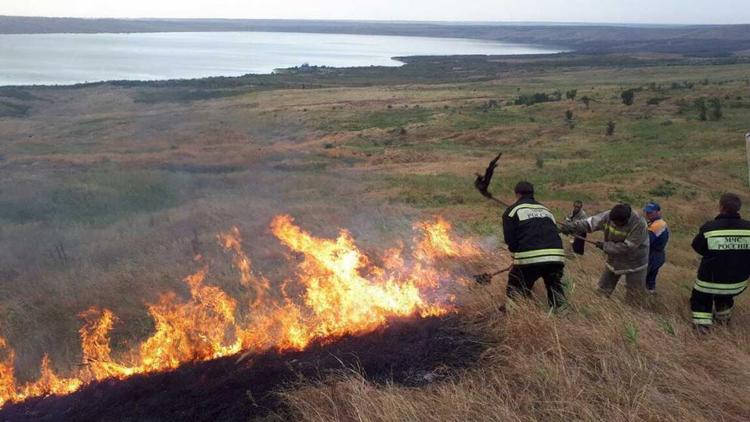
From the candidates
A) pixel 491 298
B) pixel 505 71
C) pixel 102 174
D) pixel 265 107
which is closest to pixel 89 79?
pixel 265 107

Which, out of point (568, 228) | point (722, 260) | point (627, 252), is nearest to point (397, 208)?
point (568, 228)

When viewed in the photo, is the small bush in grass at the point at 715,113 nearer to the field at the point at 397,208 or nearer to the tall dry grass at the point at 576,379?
the field at the point at 397,208

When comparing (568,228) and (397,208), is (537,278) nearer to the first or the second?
(568,228)

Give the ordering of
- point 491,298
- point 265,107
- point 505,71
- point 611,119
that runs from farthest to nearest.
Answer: point 505,71, point 265,107, point 611,119, point 491,298

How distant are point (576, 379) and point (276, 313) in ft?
11.3

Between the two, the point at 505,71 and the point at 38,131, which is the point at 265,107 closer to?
the point at 38,131

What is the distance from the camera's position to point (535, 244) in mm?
5523

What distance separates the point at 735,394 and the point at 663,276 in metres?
4.14

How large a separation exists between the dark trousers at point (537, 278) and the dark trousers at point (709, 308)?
3.83 feet

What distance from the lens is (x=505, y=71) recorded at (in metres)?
79.6

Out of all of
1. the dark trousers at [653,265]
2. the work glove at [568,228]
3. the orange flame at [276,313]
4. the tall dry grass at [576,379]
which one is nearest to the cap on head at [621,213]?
the work glove at [568,228]

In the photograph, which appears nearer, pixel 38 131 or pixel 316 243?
pixel 316 243

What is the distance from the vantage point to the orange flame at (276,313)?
6.10 m

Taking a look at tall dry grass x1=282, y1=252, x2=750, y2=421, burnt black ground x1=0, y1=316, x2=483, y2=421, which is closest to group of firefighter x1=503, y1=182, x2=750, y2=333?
tall dry grass x1=282, y1=252, x2=750, y2=421
